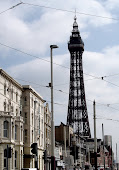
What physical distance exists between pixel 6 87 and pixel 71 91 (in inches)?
3525

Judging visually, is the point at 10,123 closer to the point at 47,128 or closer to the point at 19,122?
the point at 19,122

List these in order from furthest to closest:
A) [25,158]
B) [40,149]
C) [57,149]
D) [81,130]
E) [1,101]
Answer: [81,130]
[57,149]
[40,149]
[25,158]
[1,101]

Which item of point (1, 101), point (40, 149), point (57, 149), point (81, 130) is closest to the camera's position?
point (1, 101)

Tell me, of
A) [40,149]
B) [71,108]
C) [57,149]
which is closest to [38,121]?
[40,149]

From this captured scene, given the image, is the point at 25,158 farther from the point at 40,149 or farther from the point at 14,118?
the point at 14,118

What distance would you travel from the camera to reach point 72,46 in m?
150

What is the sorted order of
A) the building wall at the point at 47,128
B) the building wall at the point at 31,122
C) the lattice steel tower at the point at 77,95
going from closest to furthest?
the building wall at the point at 31,122 < the building wall at the point at 47,128 < the lattice steel tower at the point at 77,95

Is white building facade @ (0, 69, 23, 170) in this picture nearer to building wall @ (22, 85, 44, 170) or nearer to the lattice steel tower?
building wall @ (22, 85, 44, 170)

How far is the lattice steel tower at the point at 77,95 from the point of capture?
144 m

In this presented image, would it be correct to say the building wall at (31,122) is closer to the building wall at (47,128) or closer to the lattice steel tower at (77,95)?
the building wall at (47,128)

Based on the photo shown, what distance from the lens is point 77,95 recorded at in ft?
477

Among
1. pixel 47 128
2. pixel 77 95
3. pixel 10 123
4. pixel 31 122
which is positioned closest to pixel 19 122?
pixel 10 123

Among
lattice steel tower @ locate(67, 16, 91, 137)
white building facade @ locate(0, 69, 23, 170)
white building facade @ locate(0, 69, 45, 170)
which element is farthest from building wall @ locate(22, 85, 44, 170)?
lattice steel tower @ locate(67, 16, 91, 137)

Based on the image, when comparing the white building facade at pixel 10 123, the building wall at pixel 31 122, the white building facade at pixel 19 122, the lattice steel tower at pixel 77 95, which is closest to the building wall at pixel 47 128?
the white building facade at pixel 19 122
